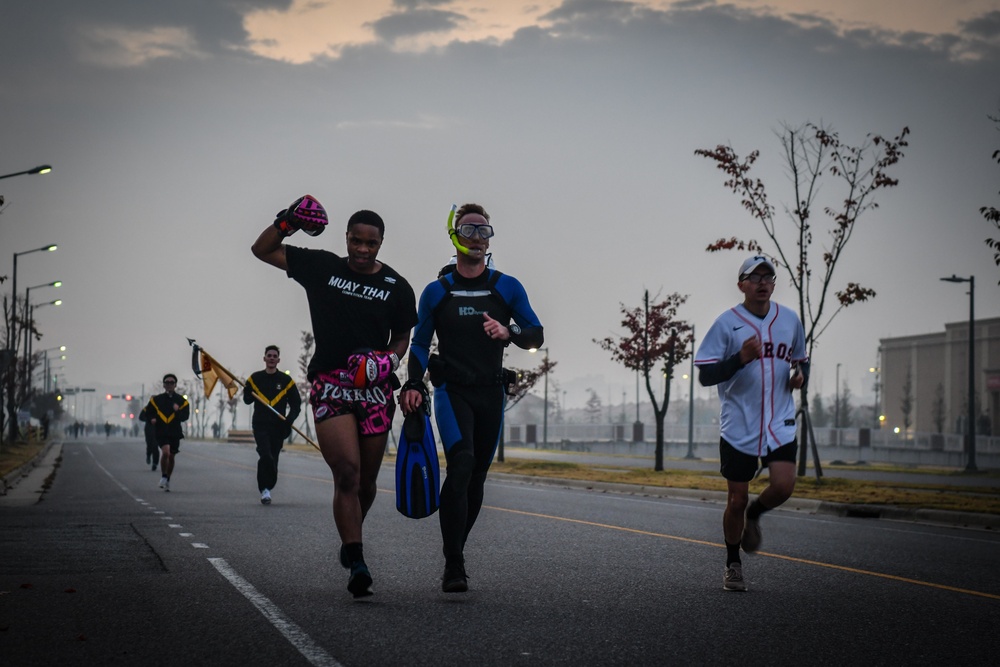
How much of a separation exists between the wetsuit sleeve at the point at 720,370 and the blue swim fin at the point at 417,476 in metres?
1.78

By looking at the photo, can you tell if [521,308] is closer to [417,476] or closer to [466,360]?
[466,360]

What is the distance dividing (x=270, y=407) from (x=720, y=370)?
8.64 m

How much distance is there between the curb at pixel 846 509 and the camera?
15.0 m

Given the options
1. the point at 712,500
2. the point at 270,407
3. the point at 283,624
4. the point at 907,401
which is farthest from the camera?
the point at 907,401

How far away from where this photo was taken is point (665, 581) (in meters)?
7.81

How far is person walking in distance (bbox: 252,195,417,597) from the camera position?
6.70m

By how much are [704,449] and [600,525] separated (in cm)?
6021

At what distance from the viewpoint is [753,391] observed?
7543mm

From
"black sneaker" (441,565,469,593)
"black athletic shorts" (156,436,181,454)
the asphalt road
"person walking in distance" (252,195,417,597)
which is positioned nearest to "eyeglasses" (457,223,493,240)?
"person walking in distance" (252,195,417,597)

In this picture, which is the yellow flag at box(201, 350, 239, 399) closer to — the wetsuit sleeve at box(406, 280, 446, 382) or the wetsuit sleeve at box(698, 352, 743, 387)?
the wetsuit sleeve at box(406, 280, 446, 382)

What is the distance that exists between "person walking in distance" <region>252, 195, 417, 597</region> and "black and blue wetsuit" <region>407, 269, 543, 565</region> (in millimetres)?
209

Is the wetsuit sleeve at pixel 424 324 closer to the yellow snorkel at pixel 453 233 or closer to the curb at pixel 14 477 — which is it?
the yellow snorkel at pixel 453 233

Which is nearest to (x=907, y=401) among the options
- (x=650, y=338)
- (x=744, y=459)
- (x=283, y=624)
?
(x=650, y=338)

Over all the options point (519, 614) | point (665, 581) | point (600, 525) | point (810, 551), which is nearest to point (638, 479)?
point (600, 525)
